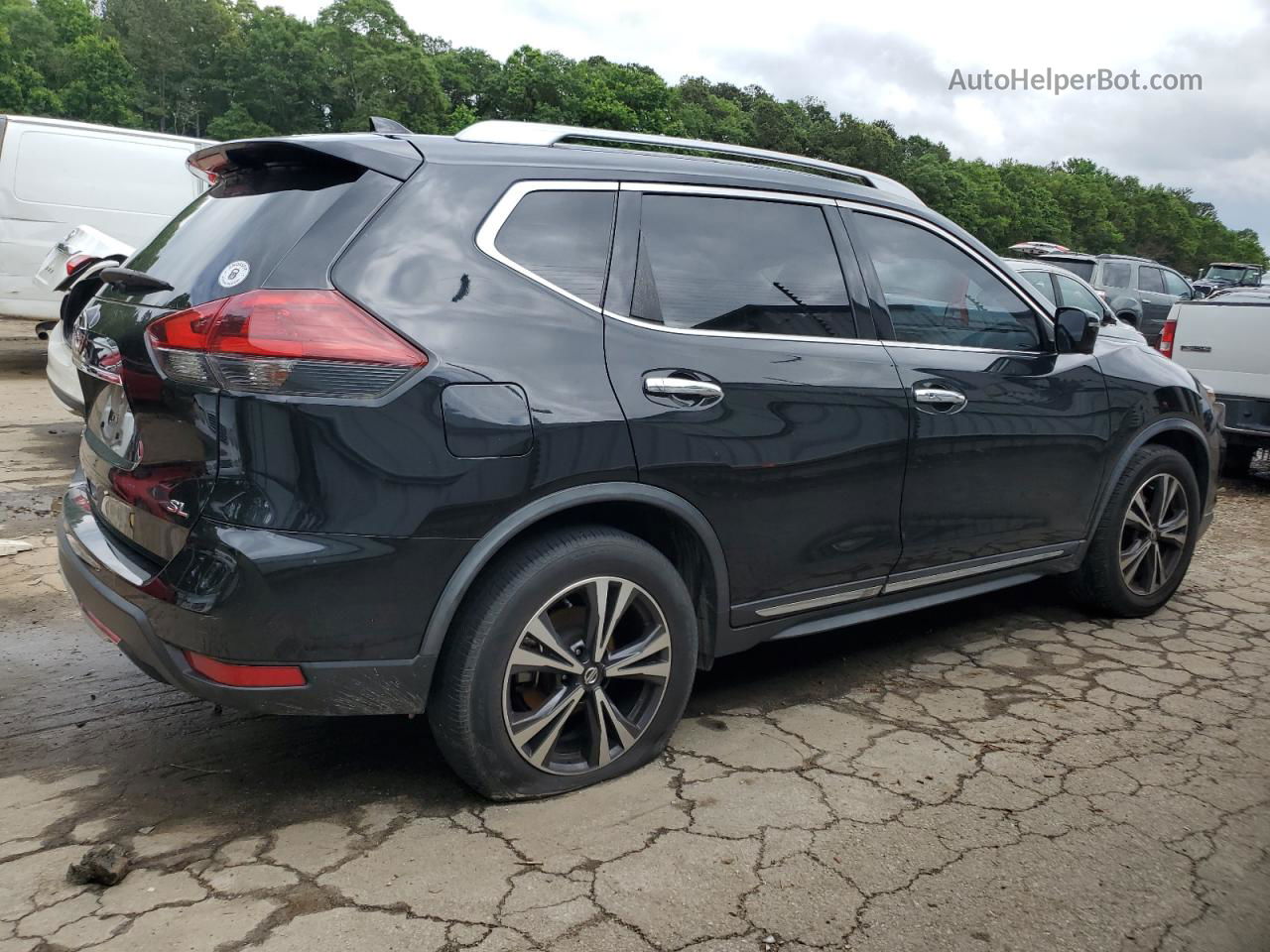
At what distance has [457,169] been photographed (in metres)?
2.88

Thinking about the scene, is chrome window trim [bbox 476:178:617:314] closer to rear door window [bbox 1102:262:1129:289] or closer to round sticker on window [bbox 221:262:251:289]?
round sticker on window [bbox 221:262:251:289]

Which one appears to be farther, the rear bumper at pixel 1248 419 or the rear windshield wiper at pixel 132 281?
the rear bumper at pixel 1248 419

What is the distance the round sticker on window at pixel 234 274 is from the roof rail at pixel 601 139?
0.72 metres

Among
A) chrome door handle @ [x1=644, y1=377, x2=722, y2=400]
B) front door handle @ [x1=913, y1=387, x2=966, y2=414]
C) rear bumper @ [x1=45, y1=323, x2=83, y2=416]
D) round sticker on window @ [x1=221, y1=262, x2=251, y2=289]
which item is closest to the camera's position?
round sticker on window @ [x1=221, y1=262, x2=251, y2=289]

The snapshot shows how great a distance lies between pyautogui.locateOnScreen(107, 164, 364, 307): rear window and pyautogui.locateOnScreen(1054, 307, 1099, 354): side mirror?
9.02ft

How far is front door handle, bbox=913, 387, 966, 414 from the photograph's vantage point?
3.67 m

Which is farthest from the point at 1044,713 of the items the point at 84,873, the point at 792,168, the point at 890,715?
the point at 84,873

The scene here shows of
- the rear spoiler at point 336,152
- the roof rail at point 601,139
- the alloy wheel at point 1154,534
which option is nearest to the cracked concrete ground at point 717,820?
the alloy wheel at point 1154,534

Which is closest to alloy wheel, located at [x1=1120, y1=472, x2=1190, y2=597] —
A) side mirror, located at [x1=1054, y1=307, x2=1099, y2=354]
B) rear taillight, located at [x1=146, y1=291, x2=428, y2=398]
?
side mirror, located at [x1=1054, y1=307, x2=1099, y2=354]

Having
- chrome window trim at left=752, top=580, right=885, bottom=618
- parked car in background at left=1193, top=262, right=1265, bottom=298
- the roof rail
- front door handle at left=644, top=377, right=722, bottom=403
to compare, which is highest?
parked car in background at left=1193, top=262, right=1265, bottom=298

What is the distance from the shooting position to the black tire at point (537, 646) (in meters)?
2.78

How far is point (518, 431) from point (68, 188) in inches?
385

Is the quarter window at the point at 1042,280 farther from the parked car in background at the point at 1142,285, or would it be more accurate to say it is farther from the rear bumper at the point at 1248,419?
the parked car in background at the point at 1142,285

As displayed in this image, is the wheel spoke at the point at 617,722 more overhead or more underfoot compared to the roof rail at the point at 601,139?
more underfoot
